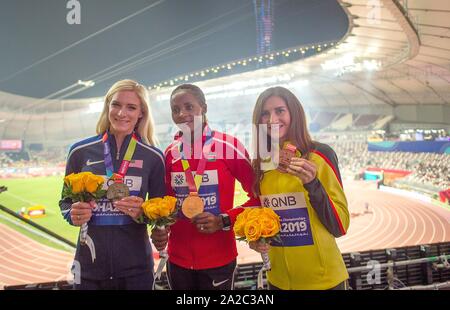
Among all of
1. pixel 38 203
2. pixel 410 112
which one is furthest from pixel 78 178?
pixel 38 203

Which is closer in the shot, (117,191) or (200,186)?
(117,191)

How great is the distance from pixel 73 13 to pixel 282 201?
109 inches

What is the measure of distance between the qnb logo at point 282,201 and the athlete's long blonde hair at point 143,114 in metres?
0.78

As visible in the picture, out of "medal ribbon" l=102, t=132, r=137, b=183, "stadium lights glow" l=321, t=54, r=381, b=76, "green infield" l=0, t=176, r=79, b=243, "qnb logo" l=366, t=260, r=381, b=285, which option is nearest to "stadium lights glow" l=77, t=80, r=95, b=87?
"medal ribbon" l=102, t=132, r=137, b=183

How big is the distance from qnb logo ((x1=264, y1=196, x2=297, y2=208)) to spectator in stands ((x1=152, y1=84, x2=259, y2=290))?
5.3 inches

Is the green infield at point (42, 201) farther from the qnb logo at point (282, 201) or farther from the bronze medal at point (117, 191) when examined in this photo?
the qnb logo at point (282, 201)

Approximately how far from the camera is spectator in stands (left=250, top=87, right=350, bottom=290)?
151 centimetres

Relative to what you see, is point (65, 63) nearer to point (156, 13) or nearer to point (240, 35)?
point (156, 13)

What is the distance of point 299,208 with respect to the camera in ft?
5.22

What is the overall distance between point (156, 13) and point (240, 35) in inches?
42.9

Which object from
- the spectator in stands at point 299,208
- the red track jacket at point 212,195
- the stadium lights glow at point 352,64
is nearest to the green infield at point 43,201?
the red track jacket at point 212,195

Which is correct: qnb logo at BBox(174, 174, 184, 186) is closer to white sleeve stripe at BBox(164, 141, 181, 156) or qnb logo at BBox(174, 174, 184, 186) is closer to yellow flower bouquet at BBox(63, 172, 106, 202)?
white sleeve stripe at BBox(164, 141, 181, 156)

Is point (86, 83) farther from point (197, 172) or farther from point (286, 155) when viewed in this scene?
point (286, 155)

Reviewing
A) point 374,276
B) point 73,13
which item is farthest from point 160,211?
point 374,276
